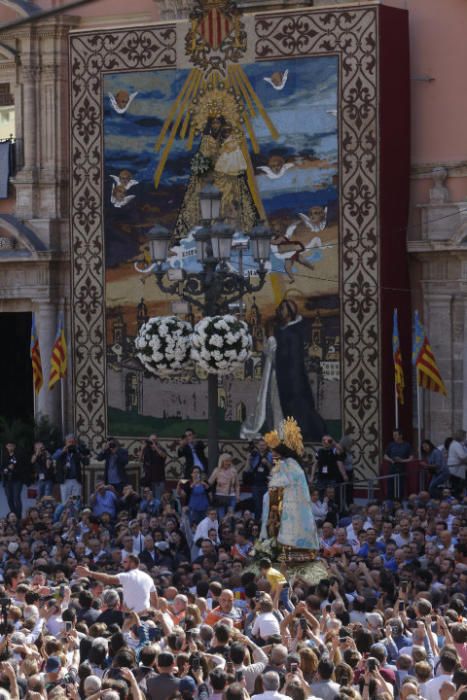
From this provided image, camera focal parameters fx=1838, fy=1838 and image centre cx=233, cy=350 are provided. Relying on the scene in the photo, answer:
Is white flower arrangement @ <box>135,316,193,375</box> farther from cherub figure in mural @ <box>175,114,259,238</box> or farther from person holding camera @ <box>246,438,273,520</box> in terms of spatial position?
cherub figure in mural @ <box>175,114,259,238</box>

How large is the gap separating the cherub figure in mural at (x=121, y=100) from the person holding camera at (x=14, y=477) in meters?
7.01

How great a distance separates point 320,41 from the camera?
106 feet

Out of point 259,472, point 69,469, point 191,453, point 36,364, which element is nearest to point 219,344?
point 259,472

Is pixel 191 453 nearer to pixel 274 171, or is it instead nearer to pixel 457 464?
pixel 457 464

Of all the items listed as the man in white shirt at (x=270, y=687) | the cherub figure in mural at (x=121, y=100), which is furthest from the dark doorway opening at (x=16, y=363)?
the man in white shirt at (x=270, y=687)

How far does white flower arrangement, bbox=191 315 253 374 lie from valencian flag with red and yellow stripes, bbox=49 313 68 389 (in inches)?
370

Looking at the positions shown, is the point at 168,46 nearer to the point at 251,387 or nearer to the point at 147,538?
the point at 251,387

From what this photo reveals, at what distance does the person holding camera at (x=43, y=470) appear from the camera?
31.3 meters

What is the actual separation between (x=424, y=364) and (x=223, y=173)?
5.23m

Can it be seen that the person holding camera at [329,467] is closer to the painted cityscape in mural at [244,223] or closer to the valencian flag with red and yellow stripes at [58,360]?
the painted cityscape in mural at [244,223]

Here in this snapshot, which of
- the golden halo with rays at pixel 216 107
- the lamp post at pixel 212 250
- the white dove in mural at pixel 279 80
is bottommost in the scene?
the lamp post at pixel 212 250

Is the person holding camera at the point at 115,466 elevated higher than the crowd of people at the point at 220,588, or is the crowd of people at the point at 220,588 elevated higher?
the person holding camera at the point at 115,466

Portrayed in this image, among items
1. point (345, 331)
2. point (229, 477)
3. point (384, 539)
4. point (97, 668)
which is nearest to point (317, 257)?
point (345, 331)

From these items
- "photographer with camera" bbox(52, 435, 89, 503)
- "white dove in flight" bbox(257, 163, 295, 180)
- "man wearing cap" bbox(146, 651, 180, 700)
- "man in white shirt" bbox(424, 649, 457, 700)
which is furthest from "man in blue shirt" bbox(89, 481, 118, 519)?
"man in white shirt" bbox(424, 649, 457, 700)
